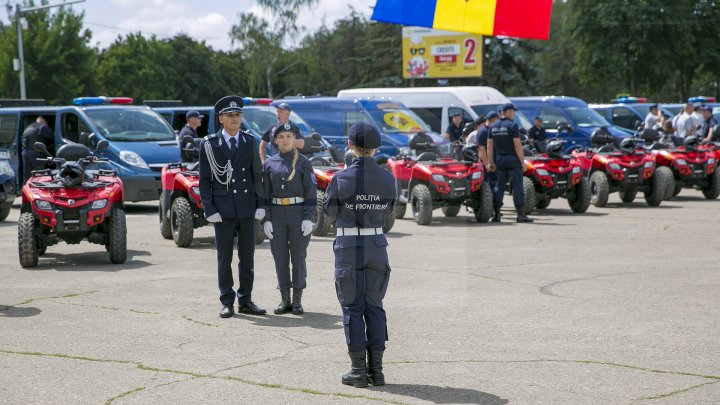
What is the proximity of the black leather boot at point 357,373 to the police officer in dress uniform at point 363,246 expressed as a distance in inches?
2.3

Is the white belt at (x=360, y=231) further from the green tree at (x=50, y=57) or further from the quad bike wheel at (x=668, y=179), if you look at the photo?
the green tree at (x=50, y=57)

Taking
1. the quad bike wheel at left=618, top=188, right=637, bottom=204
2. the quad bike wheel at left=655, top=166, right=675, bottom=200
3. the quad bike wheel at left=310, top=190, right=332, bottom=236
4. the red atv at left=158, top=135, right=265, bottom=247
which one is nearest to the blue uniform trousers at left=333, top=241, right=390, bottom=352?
the red atv at left=158, top=135, right=265, bottom=247

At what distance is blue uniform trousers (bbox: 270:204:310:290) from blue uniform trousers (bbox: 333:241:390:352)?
91.7 inches

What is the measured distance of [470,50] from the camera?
4931 centimetres

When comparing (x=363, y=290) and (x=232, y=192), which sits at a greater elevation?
(x=232, y=192)

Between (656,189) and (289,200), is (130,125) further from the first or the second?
(289,200)

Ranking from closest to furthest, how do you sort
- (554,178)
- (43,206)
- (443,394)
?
(443,394) → (43,206) → (554,178)

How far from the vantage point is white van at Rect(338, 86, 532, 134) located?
89.8ft

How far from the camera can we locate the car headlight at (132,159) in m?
18.7

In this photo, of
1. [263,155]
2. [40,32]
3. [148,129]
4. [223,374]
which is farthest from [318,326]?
[40,32]

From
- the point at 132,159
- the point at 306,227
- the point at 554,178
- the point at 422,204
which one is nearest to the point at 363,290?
the point at 306,227

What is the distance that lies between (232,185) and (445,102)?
19162 millimetres

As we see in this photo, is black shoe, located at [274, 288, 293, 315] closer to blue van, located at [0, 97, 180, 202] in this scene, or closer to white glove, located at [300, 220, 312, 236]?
white glove, located at [300, 220, 312, 236]

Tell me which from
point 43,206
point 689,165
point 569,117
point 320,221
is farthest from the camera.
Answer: point 569,117
